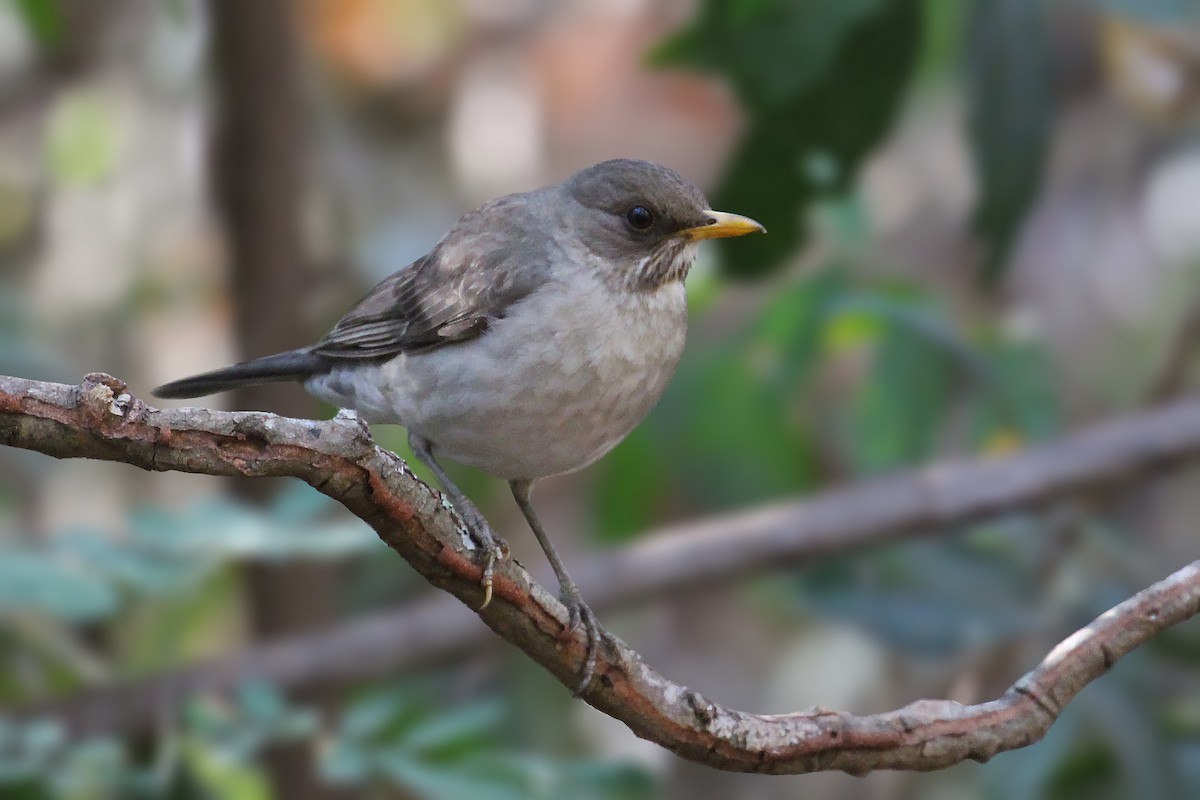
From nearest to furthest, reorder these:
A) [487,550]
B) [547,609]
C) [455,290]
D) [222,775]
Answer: [487,550] < [547,609] < [455,290] < [222,775]

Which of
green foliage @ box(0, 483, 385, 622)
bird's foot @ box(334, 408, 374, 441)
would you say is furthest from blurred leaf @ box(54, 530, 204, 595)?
bird's foot @ box(334, 408, 374, 441)

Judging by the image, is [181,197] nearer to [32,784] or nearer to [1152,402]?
[32,784]

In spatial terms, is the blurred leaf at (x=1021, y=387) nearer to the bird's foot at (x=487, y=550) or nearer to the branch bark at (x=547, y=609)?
the branch bark at (x=547, y=609)

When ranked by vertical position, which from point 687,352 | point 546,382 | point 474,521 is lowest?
point 474,521

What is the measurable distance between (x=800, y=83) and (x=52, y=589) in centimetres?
251

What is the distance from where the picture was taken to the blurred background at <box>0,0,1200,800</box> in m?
4.24

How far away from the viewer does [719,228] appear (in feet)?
11.8

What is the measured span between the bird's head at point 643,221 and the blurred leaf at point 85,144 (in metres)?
4.31

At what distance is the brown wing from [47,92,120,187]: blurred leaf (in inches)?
152

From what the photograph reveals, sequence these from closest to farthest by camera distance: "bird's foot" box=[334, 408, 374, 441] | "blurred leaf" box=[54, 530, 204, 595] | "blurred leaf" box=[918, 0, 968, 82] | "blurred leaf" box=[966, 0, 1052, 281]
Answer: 1. "bird's foot" box=[334, 408, 374, 441]
2. "blurred leaf" box=[966, 0, 1052, 281]
3. "blurred leaf" box=[54, 530, 204, 595]
4. "blurred leaf" box=[918, 0, 968, 82]

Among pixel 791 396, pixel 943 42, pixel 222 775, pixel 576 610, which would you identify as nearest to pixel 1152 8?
pixel 943 42

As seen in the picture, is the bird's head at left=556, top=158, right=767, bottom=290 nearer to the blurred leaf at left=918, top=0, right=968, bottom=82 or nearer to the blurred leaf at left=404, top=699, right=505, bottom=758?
the blurred leaf at left=404, top=699, right=505, bottom=758

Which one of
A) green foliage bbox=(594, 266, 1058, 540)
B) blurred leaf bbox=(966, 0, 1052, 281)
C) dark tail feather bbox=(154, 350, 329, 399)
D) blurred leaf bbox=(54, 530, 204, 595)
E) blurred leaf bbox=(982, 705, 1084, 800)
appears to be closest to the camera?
dark tail feather bbox=(154, 350, 329, 399)

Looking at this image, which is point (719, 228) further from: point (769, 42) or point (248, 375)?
point (248, 375)
